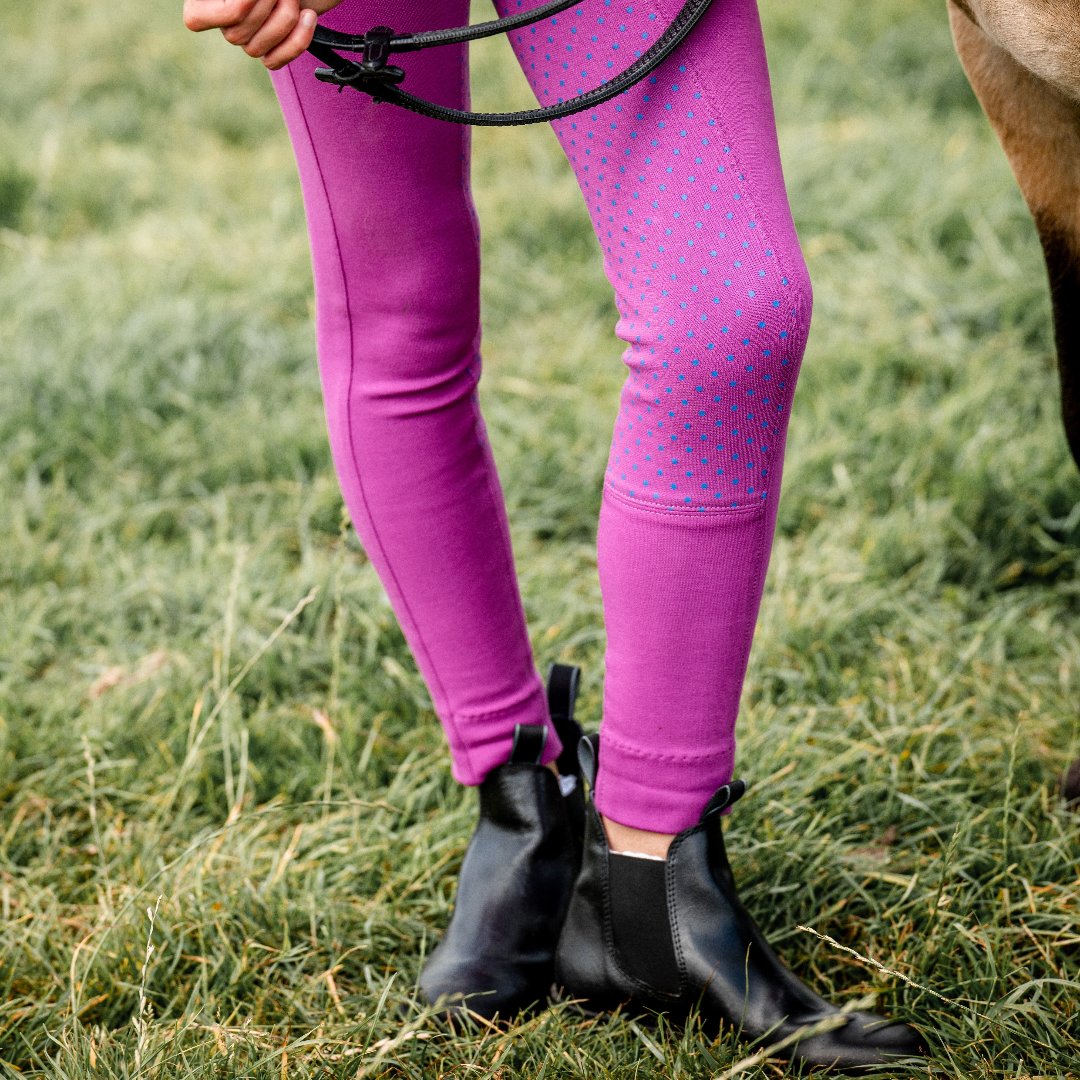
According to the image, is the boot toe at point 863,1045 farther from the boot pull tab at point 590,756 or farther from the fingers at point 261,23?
the fingers at point 261,23

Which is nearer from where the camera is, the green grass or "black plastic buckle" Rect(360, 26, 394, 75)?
"black plastic buckle" Rect(360, 26, 394, 75)

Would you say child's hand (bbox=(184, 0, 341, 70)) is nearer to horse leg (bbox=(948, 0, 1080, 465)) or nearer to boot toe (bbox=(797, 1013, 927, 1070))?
horse leg (bbox=(948, 0, 1080, 465))

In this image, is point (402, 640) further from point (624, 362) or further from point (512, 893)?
point (624, 362)

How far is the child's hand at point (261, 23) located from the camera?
101 centimetres

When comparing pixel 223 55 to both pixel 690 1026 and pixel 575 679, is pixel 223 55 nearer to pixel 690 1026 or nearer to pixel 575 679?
pixel 575 679

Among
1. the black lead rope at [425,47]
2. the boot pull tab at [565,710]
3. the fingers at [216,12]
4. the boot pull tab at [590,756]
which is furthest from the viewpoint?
the boot pull tab at [565,710]

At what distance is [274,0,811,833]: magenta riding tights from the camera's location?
1136mm

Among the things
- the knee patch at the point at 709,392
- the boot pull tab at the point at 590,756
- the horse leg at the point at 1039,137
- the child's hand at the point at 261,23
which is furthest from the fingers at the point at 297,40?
the boot pull tab at the point at 590,756

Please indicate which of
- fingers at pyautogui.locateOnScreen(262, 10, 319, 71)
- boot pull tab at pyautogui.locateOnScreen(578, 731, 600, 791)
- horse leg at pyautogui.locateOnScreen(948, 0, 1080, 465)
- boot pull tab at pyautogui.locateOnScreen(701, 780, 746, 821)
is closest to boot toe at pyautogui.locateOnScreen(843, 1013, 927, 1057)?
boot pull tab at pyautogui.locateOnScreen(701, 780, 746, 821)

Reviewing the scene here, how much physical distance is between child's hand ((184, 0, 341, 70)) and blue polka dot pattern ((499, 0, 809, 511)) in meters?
0.23

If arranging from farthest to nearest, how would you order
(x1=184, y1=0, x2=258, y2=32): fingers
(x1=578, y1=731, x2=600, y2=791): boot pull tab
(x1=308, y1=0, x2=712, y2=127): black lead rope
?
(x1=578, y1=731, x2=600, y2=791): boot pull tab → (x1=308, y1=0, x2=712, y2=127): black lead rope → (x1=184, y1=0, x2=258, y2=32): fingers

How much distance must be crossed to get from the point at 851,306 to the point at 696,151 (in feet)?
6.53

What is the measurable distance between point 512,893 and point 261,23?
952 millimetres

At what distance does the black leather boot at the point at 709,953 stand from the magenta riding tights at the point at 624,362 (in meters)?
0.05
